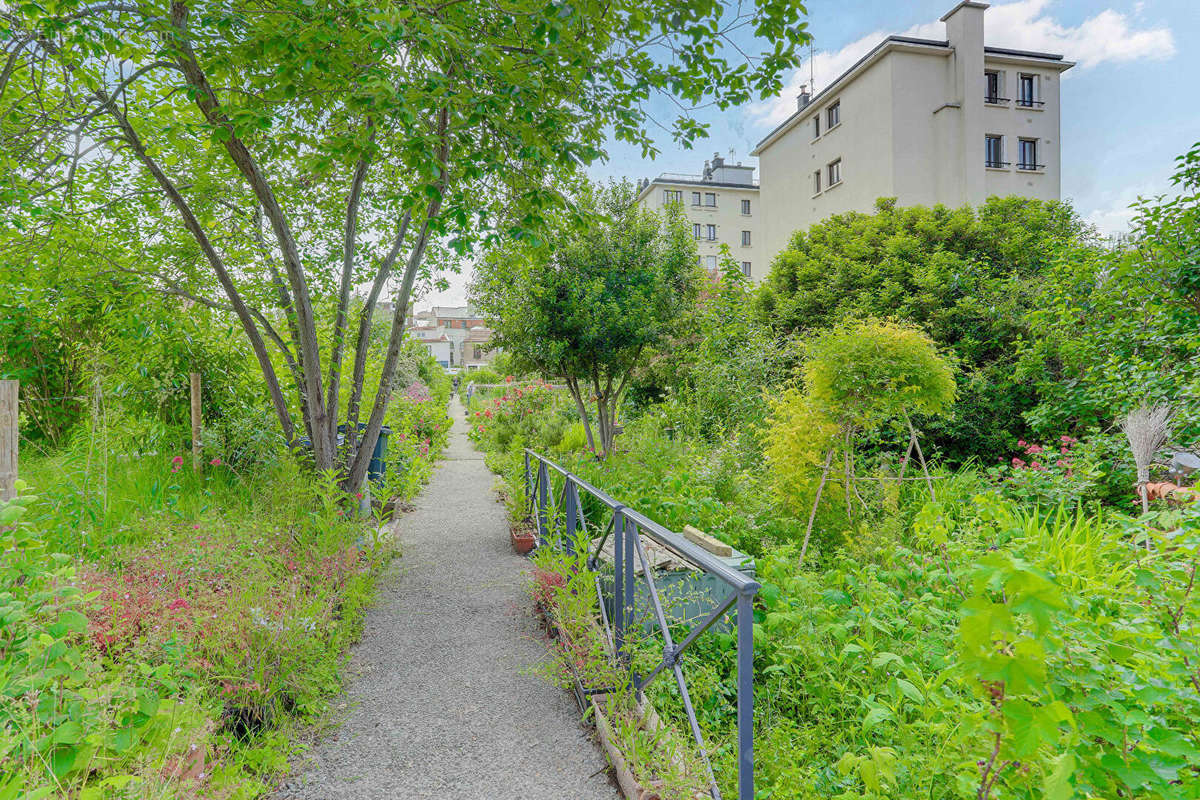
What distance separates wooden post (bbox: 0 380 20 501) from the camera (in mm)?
2328

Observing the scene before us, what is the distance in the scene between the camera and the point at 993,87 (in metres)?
15.7

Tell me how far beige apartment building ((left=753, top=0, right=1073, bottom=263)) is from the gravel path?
574 inches

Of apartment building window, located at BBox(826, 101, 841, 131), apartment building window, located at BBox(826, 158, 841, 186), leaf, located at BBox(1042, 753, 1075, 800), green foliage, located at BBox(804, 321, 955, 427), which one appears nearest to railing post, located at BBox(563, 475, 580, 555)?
green foliage, located at BBox(804, 321, 955, 427)

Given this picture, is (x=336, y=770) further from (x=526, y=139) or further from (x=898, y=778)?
(x=526, y=139)

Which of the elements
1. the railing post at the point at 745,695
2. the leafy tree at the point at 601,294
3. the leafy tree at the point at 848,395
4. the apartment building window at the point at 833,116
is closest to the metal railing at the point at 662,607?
the railing post at the point at 745,695

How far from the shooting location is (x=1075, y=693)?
3.92 feet

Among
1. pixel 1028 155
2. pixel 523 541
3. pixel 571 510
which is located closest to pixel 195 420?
pixel 523 541

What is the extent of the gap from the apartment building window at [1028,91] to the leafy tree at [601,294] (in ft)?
50.2

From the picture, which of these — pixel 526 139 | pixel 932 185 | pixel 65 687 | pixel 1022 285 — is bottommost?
pixel 65 687

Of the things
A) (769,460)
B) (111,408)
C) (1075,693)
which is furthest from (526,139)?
(111,408)

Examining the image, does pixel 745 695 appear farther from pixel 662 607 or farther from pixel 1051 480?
pixel 1051 480

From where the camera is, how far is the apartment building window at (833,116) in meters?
16.8

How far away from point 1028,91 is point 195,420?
21.6 m

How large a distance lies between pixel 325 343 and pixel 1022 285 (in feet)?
26.0
